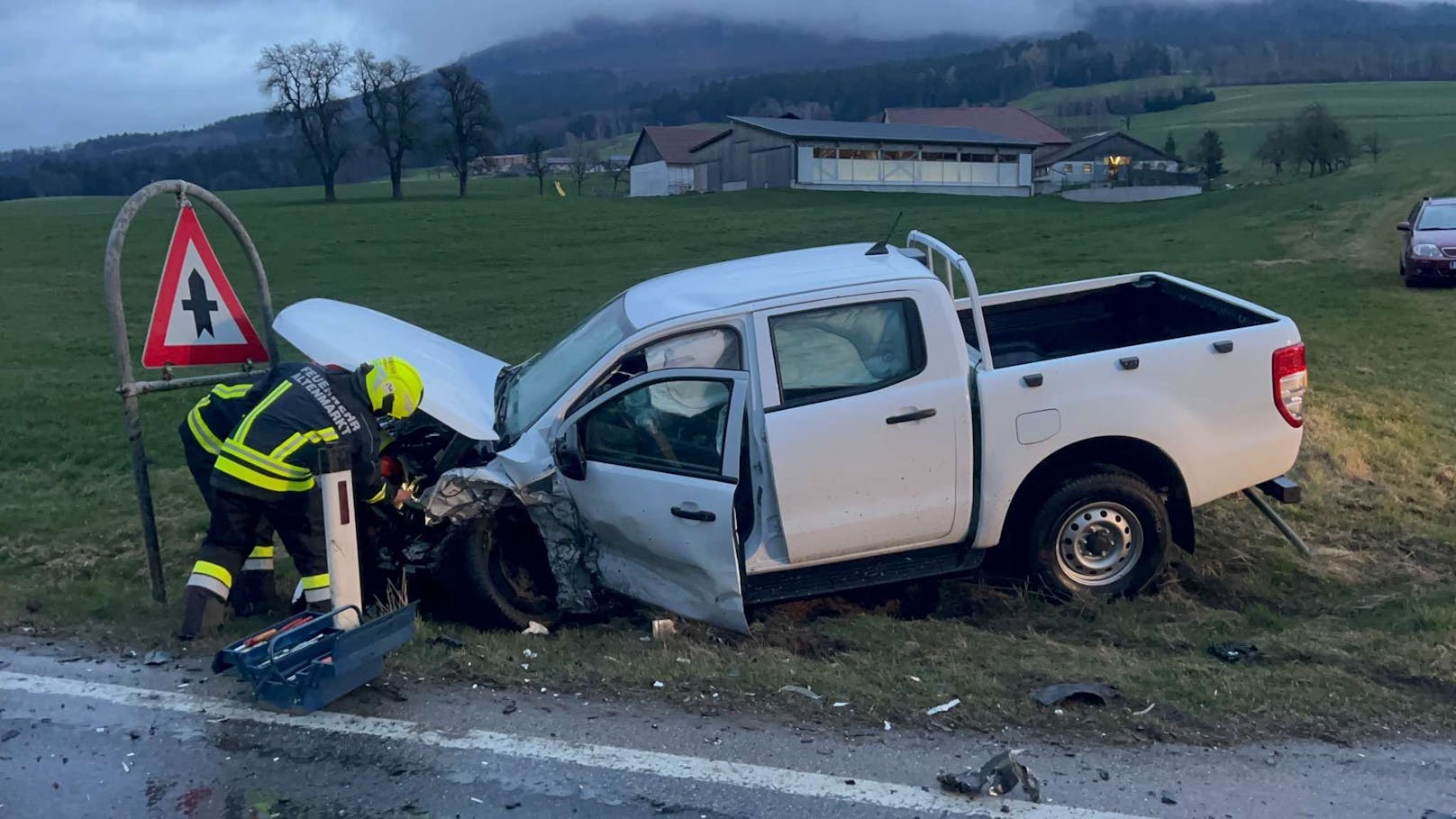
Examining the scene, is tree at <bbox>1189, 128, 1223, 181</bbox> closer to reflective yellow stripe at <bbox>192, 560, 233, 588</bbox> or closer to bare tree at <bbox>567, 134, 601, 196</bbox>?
bare tree at <bbox>567, 134, 601, 196</bbox>

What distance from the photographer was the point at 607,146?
134375mm

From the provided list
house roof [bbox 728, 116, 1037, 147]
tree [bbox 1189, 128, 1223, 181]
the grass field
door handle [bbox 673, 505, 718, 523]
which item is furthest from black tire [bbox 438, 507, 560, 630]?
tree [bbox 1189, 128, 1223, 181]

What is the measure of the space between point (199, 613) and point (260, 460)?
76cm

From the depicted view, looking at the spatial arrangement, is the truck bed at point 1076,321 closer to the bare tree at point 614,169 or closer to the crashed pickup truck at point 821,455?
the crashed pickup truck at point 821,455

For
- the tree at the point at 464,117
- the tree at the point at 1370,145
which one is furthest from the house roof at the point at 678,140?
the tree at the point at 1370,145

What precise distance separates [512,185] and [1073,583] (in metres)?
81.4

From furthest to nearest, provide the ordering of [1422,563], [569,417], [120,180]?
[120,180]
[1422,563]
[569,417]

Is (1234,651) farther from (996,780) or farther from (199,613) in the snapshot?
(199,613)

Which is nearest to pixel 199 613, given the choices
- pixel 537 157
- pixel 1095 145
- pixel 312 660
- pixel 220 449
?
pixel 220 449

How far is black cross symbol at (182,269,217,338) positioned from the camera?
577 centimetres

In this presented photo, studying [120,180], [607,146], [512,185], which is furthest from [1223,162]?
[607,146]

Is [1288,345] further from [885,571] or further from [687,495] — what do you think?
[687,495]

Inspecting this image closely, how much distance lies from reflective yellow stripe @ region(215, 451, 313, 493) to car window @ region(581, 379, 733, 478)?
4.40 feet

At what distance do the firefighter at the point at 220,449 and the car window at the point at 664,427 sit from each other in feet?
5.20
